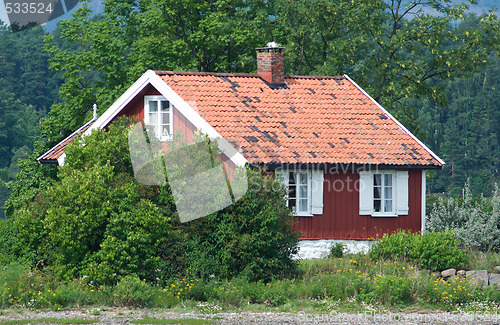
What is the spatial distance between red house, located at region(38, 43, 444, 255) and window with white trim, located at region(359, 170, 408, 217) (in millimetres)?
31

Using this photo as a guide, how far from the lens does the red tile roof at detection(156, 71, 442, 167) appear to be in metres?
24.2

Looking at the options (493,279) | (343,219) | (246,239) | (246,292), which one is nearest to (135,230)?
(246,239)

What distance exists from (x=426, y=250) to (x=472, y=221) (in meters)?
3.48

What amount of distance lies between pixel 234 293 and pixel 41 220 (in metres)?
4.99

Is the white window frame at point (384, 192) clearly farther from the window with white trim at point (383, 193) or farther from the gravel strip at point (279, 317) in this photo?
the gravel strip at point (279, 317)

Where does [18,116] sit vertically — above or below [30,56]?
below

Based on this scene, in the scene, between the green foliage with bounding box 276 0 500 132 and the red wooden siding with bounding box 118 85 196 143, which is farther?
the green foliage with bounding box 276 0 500 132

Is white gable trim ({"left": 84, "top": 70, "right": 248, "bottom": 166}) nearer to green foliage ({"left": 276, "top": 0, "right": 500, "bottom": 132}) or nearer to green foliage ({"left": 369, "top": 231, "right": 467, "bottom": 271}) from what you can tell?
green foliage ({"left": 369, "top": 231, "right": 467, "bottom": 271})

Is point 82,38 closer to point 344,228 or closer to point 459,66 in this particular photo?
point 459,66

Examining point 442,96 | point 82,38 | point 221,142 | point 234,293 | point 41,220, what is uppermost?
point 82,38

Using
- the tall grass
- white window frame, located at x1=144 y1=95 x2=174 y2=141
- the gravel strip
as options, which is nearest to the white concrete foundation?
the tall grass

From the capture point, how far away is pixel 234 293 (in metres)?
18.3

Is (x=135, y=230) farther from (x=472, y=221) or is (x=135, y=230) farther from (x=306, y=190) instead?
(x=472, y=221)

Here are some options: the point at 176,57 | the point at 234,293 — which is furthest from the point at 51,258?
the point at 176,57
